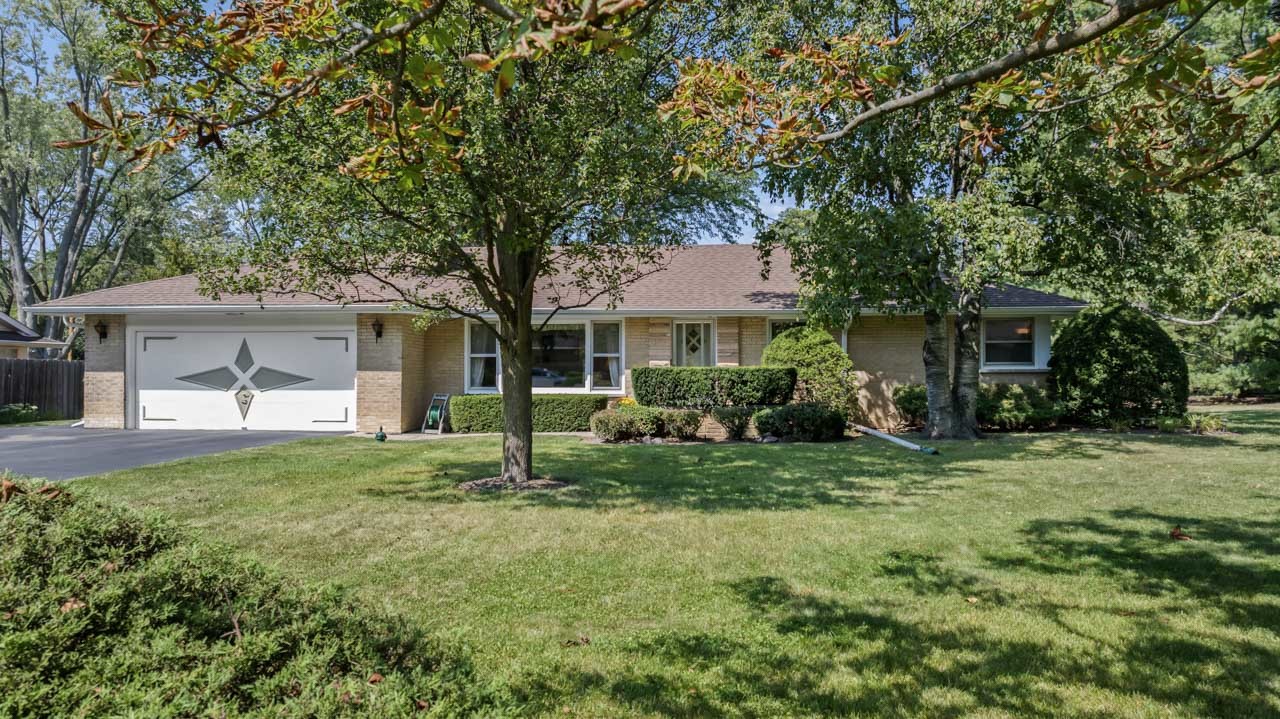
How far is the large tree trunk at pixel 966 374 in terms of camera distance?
14.2 metres

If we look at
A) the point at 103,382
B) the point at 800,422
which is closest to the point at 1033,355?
the point at 800,422

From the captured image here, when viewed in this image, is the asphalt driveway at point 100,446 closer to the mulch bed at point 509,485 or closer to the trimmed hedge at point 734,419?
the mulch bed at point 509,485

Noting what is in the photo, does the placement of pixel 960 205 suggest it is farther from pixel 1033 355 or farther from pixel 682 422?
pixel 1033 355

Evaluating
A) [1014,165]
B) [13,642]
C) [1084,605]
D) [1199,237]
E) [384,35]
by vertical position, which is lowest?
[1084,605]

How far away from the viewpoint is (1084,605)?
4539 mm

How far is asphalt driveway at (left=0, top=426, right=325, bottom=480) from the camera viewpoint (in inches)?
399

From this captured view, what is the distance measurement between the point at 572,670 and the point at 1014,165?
12.3 metres

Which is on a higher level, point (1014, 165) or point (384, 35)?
point (1014, 165)

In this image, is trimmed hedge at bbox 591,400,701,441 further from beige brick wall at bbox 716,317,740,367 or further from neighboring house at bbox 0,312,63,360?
neighboring house at bbox 0,312,63,360

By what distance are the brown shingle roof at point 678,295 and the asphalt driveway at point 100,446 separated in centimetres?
290

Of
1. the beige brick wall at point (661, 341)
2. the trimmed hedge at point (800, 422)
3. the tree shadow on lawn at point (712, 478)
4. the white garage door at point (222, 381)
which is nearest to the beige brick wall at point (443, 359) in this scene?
the white garage door at point (222, 381)

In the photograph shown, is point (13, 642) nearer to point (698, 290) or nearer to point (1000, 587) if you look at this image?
point (1000, 587)

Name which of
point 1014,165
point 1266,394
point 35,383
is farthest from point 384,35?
point 1266,394

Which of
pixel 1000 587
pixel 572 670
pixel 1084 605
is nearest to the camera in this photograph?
pixel 572 670
